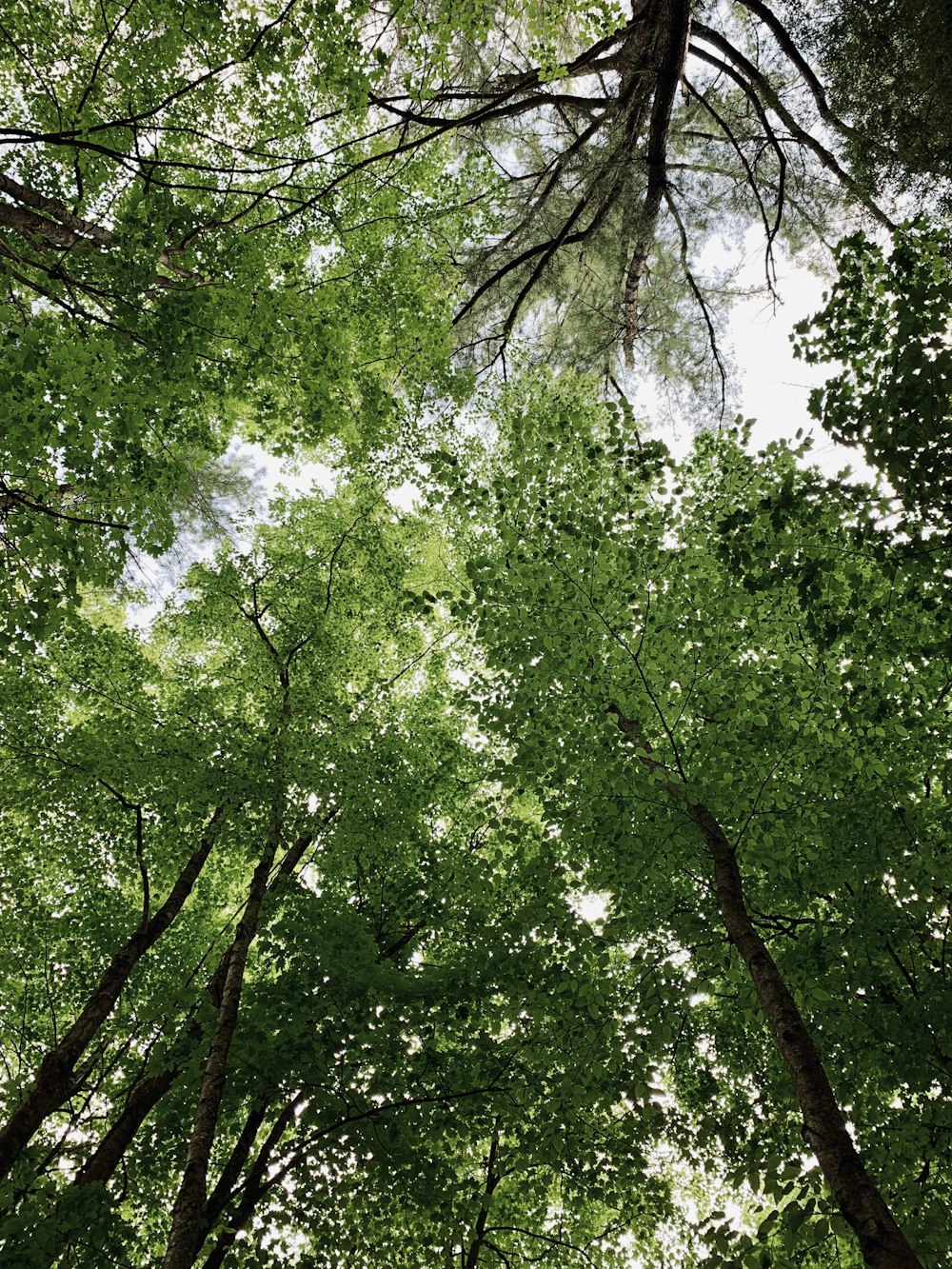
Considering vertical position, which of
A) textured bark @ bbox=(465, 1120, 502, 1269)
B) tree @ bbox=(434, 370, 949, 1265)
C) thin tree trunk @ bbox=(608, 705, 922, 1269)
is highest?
tree @ bbox=(434, 370, 949, 1265)

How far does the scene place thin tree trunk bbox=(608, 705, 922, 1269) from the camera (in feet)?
9.13

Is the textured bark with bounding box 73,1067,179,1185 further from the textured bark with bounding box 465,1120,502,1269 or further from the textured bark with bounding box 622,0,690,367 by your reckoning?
the textured bark with bounding box 622,0,690,367

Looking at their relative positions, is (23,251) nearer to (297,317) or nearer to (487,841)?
(297,317)

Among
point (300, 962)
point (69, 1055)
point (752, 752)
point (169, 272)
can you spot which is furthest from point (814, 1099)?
point (169, 272)

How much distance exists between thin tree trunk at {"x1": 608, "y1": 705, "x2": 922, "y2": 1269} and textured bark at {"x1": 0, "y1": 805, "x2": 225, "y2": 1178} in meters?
5.44

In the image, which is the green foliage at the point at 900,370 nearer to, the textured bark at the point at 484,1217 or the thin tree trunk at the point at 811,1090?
the thin tree trunk at the point at 811,1090

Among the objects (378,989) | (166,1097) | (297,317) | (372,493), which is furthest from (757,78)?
(166,1097)

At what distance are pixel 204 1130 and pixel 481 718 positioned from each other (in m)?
3.79

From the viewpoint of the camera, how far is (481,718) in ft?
18.7

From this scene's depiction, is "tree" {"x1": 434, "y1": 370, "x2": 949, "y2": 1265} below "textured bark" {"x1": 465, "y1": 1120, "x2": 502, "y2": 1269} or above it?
above

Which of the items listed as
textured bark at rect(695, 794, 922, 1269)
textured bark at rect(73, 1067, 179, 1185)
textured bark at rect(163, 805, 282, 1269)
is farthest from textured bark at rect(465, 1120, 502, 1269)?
textured bark at rect(73, 1067, 179, 1185)

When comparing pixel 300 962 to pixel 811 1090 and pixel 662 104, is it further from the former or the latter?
pixel 662 104

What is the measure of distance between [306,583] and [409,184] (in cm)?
585

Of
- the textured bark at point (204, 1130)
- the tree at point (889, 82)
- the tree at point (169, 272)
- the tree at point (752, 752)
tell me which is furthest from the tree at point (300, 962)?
the tree at point (889, 82)
